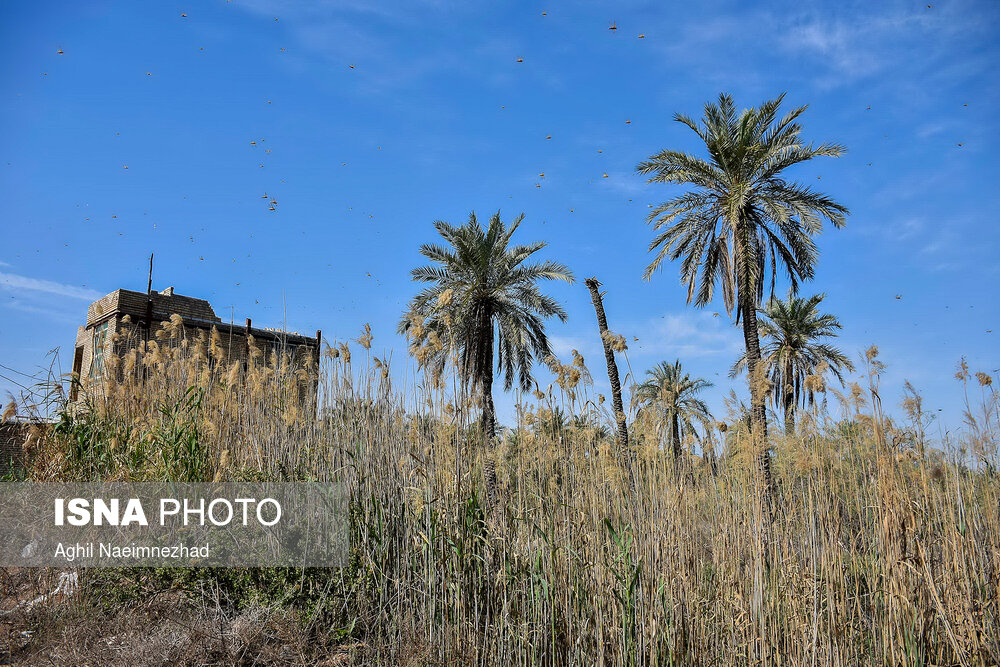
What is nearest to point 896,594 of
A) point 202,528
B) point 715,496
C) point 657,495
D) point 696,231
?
point 715,496

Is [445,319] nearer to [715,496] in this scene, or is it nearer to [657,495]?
[657,495]

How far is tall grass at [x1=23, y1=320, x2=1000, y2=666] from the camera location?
2.86 m

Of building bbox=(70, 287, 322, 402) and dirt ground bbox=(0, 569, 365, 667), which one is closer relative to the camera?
dirt ground bbox=(0, 569, 365, 667)

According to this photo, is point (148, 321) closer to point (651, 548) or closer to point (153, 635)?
point (153, 635)

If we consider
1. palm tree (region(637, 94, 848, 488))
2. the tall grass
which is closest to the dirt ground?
the tall grass

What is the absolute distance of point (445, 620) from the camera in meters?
3.03

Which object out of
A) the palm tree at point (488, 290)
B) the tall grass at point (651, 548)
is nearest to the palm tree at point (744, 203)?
the palm tree at point (488, 290)

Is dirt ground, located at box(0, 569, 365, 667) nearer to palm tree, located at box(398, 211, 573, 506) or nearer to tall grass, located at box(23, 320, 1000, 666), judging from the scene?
tall grass, located at box(23, 320, 1000, 666)

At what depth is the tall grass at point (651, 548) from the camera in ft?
9.39

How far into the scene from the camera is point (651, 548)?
296 cm

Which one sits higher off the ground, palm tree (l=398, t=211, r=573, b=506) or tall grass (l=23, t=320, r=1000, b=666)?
palm tree (l=398, t=211, r=573, b=506)

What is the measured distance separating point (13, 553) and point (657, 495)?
4.68 m

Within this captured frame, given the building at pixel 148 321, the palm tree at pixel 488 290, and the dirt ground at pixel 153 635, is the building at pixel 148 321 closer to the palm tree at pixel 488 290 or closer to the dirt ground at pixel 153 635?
the palm tree at pixel 488 290

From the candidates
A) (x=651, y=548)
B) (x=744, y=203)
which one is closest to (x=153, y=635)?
(x=651, y=548)
